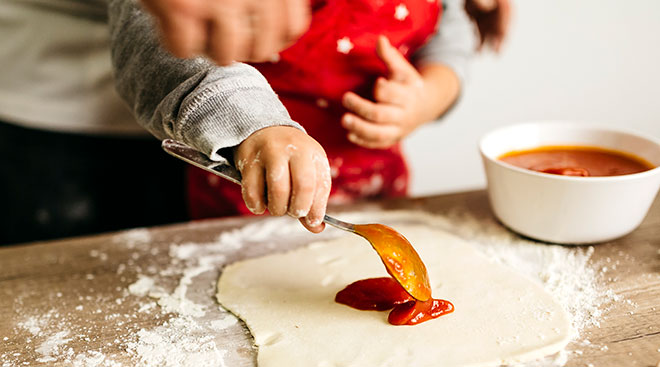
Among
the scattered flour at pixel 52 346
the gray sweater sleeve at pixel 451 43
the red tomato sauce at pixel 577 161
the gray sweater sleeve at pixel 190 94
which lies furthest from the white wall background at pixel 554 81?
the scattered flour at pixel 52 346

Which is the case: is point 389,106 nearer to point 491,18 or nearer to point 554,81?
point 491,18

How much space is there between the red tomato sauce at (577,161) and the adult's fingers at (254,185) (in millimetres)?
390

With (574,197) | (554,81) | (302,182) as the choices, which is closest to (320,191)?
(302,182)

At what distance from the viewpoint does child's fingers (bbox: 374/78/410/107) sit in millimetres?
776

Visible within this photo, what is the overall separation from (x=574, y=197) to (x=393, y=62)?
0.28m

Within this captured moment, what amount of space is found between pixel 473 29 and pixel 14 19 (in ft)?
2.40

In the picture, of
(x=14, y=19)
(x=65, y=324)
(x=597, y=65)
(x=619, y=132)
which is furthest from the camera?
(x=597, y=65)

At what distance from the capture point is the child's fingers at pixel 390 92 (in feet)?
2.55

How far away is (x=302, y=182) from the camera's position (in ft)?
1.67

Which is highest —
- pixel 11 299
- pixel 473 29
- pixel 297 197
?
pixel 473 29

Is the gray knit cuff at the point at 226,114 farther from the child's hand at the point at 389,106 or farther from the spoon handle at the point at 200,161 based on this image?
the child's hand at the point at 389,106

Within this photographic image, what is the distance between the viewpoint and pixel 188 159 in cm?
55

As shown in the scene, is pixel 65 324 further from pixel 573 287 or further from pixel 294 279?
pixel 573 287

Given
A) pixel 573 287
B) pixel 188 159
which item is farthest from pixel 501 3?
pixel 188 159
